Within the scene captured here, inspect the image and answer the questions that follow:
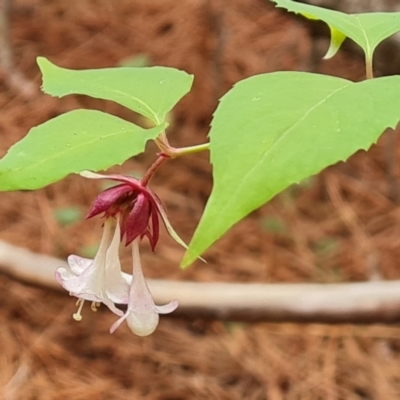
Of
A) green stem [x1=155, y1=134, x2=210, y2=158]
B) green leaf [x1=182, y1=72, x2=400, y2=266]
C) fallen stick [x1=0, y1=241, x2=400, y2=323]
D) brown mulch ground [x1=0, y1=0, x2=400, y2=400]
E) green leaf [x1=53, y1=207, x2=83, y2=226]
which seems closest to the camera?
green leaf [x1=182, y1=72, x2=400, y2=266]

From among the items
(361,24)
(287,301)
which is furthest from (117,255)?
(287,301)

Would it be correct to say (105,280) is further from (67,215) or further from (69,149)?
(67,215)

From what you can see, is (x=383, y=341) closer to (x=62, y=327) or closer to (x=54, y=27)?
(x=62, y=327)

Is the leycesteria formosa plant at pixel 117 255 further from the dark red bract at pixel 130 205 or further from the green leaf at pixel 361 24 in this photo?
the green leaf at pixel 361 24

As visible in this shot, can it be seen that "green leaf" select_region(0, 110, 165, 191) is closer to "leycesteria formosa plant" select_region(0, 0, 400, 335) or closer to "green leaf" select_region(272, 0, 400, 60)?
"leycesteria formosa plant" select_region(0, 0, 400, 335)

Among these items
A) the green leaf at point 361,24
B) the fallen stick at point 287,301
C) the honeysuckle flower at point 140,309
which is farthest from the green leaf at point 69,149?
the fallen stick at point 287,301

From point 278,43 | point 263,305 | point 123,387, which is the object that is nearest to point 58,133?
point 263,305

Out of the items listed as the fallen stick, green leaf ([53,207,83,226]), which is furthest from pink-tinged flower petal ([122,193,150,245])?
green leaf ([53,207,83,226])
